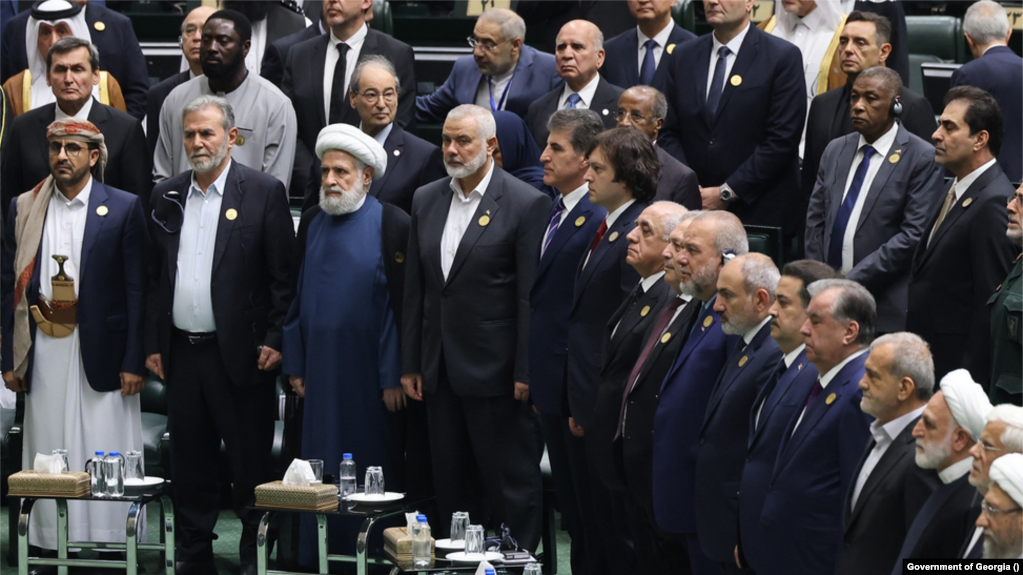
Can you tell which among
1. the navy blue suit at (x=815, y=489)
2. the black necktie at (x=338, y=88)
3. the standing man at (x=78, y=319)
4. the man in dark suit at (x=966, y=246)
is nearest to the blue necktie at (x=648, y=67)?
the black necktie at (x=338, y=88)

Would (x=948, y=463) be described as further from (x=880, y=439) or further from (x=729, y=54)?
(x=729, y=54)

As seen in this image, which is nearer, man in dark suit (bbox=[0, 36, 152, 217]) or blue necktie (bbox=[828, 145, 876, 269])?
blue necktie (bbox=[828, 145, 876, 269])

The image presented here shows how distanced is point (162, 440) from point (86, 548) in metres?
0.77

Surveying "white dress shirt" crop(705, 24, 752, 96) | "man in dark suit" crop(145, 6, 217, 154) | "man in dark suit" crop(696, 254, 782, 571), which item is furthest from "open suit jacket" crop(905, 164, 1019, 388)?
"man in dark suit" crop(145, 6, 217, 154)

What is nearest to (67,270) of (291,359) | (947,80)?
(291,359)

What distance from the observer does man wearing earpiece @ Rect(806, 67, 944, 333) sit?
5324mm

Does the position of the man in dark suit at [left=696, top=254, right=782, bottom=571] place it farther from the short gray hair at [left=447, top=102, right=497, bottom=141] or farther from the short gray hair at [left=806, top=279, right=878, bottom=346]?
the short gray hair at [left=447, top=102, right=497, bottom=141]

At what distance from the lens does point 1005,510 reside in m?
2.88

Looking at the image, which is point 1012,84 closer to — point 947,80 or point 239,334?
point 947,80

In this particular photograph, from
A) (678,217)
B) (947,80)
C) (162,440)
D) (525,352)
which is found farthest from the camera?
(947,80)

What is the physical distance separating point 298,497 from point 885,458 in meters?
2.28

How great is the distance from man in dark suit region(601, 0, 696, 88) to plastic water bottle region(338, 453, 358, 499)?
230 cm

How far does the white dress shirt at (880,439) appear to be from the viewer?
3.52 metres

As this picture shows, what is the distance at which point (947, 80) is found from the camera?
837 centimetres
